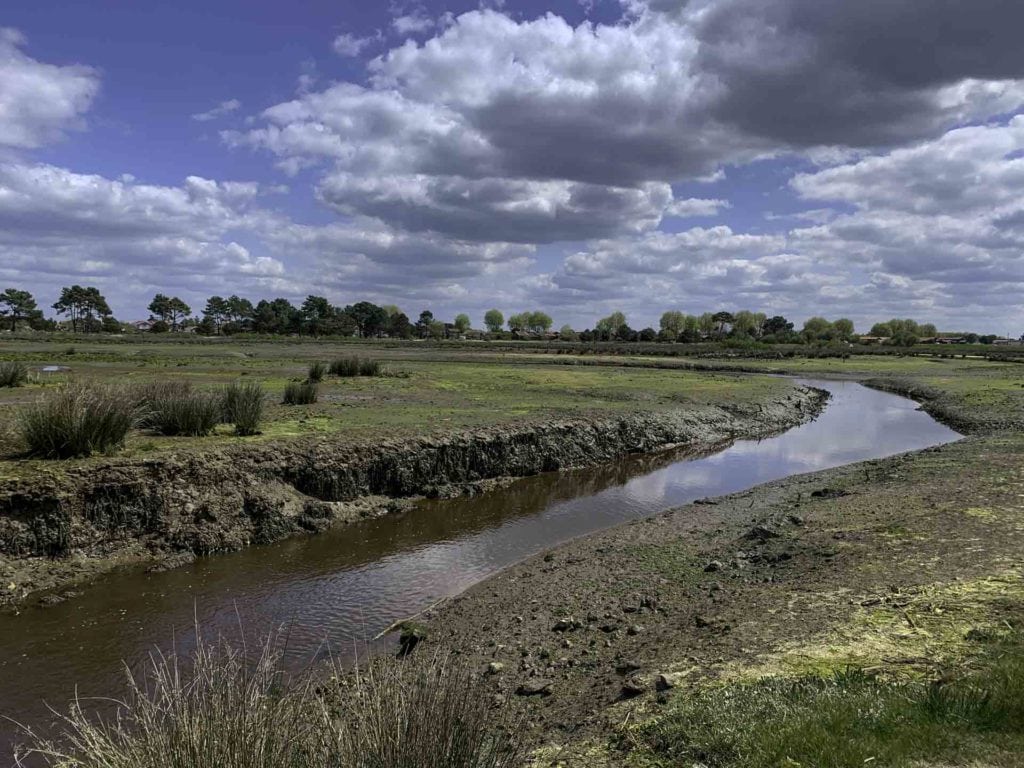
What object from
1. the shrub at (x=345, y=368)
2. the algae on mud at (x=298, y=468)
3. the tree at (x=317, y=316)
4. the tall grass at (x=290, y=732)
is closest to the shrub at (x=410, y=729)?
the tall grass at (x=290, y=732)

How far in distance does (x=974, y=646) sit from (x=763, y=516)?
8.38m

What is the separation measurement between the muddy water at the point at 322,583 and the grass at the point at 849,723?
350 centimetres

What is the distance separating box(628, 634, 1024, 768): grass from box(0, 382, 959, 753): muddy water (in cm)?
350

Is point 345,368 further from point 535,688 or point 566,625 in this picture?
point 535,688

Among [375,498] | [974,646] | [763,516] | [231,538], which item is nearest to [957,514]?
[763,516]

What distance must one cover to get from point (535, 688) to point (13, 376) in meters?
28.9

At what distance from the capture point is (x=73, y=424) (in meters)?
12.6

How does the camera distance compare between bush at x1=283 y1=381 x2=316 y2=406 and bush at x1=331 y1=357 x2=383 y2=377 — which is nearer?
bush at x1=283 y1=381 x2=316 y2=406

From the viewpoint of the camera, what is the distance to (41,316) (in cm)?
14512

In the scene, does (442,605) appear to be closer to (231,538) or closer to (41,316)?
(231,538)

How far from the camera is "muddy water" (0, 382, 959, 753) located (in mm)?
8148

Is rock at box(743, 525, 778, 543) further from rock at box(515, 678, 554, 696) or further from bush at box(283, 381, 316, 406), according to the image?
bush at box(283, 381, 316, 406)

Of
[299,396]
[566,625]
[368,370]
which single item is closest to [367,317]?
[368,370]

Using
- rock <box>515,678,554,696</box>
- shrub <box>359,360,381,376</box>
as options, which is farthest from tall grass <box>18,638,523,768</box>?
shrub <box>359,360,381,376</box>
